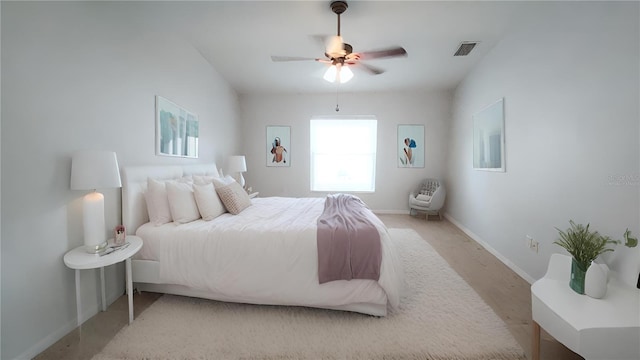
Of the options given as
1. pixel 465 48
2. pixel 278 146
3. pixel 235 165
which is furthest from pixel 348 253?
pixel 278 146

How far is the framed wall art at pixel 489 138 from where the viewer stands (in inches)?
114

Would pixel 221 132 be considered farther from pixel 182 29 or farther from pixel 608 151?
pixel 608 151

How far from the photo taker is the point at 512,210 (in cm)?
267

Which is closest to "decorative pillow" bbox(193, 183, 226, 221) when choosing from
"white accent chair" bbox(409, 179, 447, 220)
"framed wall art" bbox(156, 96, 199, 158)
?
"framed wall art" bbox(156, 96, 199, 158)

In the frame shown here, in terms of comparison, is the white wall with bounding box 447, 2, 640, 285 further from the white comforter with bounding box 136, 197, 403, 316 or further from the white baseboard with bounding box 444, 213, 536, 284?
the white comforter with bounding box 136, 197, 403, 316

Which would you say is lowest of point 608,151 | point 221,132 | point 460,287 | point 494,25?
point 460,287

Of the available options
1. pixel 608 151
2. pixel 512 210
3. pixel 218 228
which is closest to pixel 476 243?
pixel 512 210

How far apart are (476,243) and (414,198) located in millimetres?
1515

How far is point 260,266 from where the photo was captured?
1.76 meters

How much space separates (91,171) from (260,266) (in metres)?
1.25

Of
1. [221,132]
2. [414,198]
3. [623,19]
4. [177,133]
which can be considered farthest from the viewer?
[414,198]

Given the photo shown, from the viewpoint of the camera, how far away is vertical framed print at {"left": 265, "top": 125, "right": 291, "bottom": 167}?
16.8 feet

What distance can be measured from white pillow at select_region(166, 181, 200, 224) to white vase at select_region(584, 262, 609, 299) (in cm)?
275

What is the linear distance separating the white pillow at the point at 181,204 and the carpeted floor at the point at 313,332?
68 centimetres
